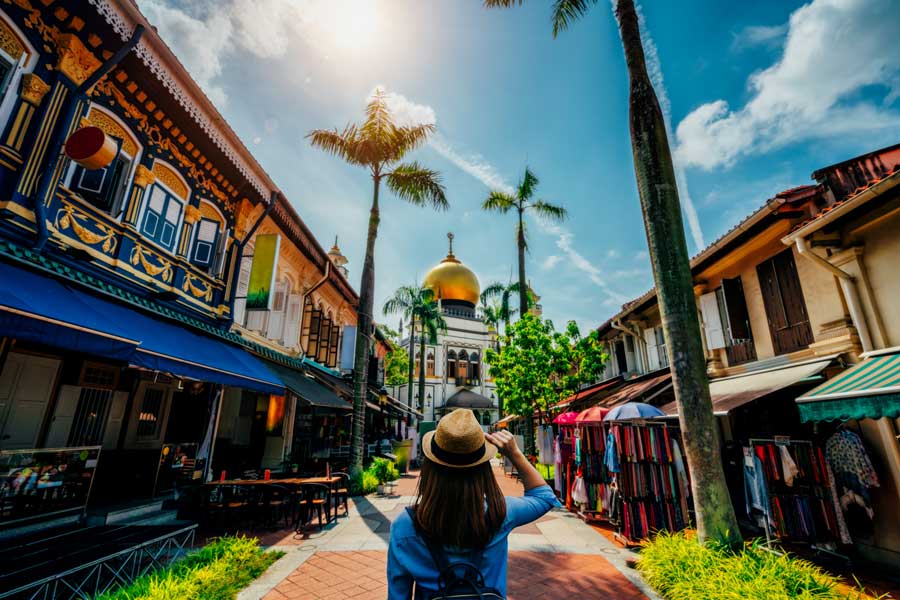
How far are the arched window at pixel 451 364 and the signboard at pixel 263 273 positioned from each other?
86.6 feet

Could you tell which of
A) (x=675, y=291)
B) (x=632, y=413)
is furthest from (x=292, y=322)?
(x=675, y=291)

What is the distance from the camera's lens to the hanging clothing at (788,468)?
6113 millimetres

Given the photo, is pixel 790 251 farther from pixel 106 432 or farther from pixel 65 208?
pixel 106 432

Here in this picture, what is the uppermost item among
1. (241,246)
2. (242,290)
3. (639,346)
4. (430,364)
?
(430,364)

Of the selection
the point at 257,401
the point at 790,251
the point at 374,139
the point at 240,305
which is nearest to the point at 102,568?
the point at 240,305

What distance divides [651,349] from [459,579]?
13.4 metres

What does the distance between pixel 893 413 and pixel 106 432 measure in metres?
12.3

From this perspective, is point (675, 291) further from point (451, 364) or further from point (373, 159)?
point (451, 364)

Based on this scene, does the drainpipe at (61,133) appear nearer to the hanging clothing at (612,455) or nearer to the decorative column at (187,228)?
the decorative column at (187,228)

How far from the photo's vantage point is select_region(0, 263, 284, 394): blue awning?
3.82 m

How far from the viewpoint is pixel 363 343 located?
435 inches

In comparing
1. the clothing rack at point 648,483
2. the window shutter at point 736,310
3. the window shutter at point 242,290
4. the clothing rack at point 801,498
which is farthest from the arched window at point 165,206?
the window shutter at point 736,310

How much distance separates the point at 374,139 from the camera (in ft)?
37.9

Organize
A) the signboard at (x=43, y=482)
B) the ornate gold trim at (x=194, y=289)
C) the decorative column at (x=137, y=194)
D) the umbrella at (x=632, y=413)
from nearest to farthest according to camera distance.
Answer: the signboard at (x=43, y=482)
the decorative column at (x=137, y=194)
the umbrella at (x=632, y=413)
the ornate gold trim at (x=194, y=289)
